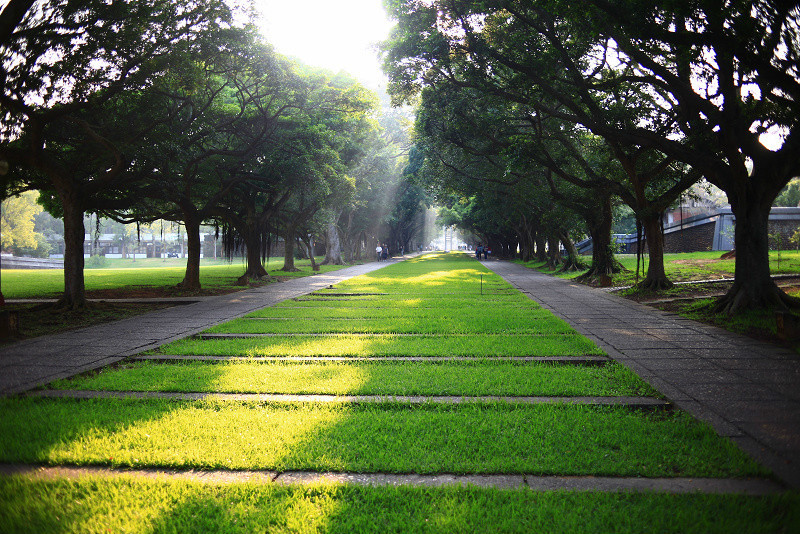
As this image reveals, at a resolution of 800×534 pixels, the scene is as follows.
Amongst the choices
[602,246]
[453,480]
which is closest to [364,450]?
[453,480]

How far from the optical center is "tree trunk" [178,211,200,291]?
16.2 meters

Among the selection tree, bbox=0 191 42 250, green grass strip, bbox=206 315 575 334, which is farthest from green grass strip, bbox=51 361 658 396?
tree, bbox=0 191 42 250

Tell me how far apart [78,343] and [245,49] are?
816cm

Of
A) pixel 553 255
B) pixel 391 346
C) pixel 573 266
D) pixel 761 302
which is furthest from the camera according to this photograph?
pixel 553 255

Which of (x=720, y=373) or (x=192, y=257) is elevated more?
A: (x=192, y=257)

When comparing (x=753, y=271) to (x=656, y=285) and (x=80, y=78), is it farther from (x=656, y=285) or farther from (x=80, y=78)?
(x=80, y=78)

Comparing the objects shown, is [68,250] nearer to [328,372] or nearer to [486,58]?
[328,372]

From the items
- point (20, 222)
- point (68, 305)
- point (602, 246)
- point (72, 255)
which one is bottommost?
point (68, 305)

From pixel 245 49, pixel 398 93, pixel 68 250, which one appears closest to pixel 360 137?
pixel 398 93

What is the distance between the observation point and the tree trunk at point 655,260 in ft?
43.7

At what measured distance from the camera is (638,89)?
41.2 feet

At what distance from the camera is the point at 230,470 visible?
303cm

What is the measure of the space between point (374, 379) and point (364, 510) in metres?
2.43

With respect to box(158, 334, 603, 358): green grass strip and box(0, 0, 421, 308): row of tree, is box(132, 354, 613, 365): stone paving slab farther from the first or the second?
box(0, 0, 421, 308): row of tree
